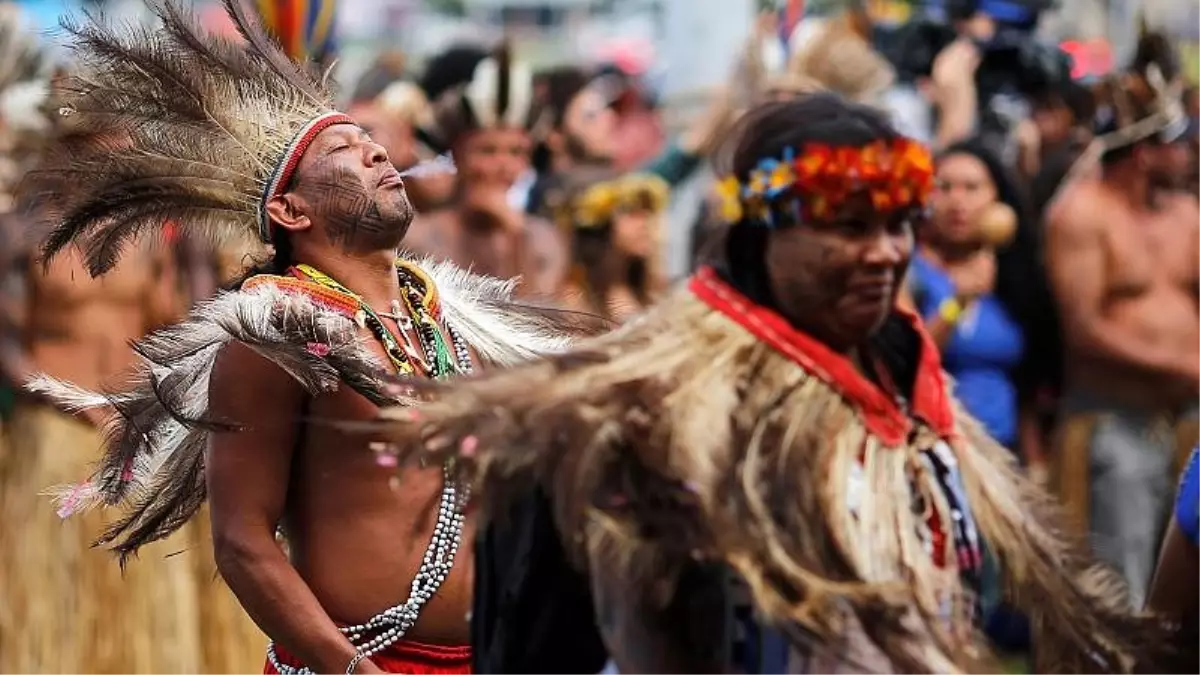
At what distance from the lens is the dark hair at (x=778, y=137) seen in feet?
14.8

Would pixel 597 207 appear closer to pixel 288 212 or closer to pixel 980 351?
pixel 980 351

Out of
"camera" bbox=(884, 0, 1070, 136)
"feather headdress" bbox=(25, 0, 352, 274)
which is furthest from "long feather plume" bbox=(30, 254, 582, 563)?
"camera" bbox=(884, 0, 1070, 136)

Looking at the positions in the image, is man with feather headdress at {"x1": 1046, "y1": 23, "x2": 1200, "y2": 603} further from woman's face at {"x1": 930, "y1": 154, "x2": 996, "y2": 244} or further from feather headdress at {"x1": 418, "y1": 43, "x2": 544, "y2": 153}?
feather headdress at {"x1": 418, "y1": 43, "x2": 544, "y2": 153}

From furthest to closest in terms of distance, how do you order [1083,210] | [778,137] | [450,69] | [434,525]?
[450,69]
[1083,210]
[434,525]
[778,137]

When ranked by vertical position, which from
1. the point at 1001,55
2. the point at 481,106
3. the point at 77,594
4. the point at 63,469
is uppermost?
the point at 1001,55

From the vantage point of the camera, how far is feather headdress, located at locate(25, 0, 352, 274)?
16.6 feet

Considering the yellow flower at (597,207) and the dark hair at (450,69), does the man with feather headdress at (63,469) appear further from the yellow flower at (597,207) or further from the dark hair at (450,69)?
the yellow flower at (597,207)

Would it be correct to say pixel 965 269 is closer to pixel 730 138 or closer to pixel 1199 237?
pixel 1199 237

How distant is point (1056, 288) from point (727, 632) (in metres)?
5.58

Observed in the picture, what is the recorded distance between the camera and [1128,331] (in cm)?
922

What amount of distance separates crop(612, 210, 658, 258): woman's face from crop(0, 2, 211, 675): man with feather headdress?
1665mm

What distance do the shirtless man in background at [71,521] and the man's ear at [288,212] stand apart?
3365 mm

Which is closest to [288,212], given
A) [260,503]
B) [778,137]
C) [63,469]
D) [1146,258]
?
[260,503]

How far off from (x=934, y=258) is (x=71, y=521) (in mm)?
3262
